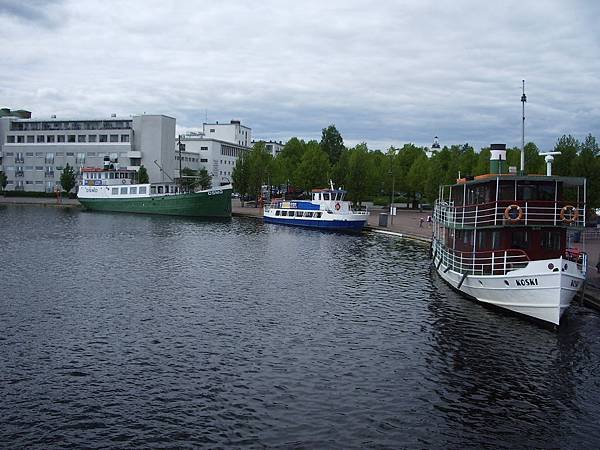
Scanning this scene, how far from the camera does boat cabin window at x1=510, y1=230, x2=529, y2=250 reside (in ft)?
97.9

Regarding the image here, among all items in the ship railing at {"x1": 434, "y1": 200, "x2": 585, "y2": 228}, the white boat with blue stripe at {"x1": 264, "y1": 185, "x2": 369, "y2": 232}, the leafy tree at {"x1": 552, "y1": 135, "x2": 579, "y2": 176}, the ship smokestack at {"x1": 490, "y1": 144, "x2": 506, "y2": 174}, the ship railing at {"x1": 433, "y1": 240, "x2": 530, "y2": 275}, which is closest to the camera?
the ship railing at {"x1": 434, "y1": 200, "x2": 585, "y2": 228}

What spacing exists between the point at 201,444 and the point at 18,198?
5545 inches

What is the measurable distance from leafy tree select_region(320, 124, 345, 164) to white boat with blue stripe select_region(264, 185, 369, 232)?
171 feet

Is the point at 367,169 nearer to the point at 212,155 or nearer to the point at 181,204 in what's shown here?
the point at 181,204

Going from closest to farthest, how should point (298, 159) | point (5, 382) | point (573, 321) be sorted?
point (5, 382), point (573, 321), point (298, 159)

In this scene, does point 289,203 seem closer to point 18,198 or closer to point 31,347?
point 31,347

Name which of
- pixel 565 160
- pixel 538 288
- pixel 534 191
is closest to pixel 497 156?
pixel 534 191

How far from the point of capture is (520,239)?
29.9 meters

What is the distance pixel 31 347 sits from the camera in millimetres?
22688

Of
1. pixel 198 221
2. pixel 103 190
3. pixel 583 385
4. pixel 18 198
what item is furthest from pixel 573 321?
pixel 18 198

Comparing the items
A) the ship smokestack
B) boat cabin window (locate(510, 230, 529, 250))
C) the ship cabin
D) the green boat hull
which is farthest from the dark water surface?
the green boat hull

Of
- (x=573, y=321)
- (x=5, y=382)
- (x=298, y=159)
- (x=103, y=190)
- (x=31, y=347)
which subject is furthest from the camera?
(x=298, y=159)

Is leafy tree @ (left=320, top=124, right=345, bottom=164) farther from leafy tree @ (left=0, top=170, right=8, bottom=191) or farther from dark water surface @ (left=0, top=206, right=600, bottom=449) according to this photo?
dark water surface @ (left=0, top=206, right=600, bottom=449)

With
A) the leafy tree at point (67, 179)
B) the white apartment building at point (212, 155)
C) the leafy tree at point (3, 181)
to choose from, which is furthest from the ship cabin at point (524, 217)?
the leafy tree at point (3, 181)
